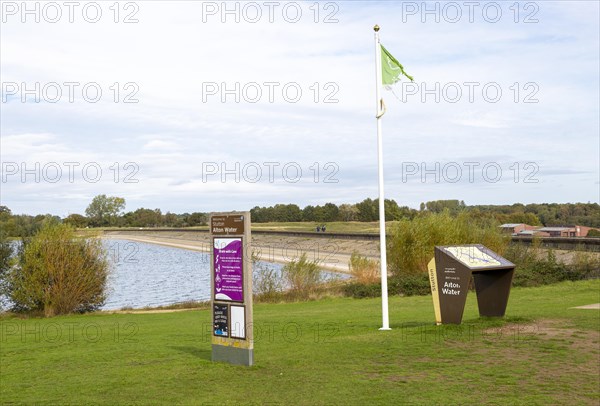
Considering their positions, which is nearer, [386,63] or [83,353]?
[83,353]

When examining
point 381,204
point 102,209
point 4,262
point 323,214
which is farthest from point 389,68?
point 323,214

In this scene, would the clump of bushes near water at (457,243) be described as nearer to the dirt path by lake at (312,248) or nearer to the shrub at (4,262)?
the shrub at (4,262)

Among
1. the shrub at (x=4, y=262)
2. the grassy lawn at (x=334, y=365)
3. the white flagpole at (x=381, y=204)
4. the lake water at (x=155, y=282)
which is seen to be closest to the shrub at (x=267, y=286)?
the lake water at (x=155, y=282)

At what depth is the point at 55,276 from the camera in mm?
31594

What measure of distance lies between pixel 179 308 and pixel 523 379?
23.6 meters

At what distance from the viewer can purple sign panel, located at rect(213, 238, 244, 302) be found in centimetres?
1163

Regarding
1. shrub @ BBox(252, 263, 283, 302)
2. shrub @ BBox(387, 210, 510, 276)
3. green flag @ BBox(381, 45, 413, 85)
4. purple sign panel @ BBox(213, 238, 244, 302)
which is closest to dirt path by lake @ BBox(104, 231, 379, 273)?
shrub @ BBox(387, 210, 510, 276)

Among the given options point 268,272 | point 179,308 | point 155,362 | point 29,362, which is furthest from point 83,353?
point 268,272

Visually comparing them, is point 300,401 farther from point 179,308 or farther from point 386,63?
point 179,308

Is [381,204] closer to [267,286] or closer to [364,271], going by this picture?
[267,286]

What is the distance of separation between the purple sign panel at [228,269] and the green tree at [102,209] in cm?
5959

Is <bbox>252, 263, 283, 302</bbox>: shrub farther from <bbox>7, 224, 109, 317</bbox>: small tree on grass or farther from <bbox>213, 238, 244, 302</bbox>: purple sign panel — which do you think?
<bbox>213, 238, 244, 302</bbox>: purple sign panel

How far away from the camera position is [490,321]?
50.0 ft

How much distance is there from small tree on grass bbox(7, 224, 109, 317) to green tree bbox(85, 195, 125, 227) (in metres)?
37.3
